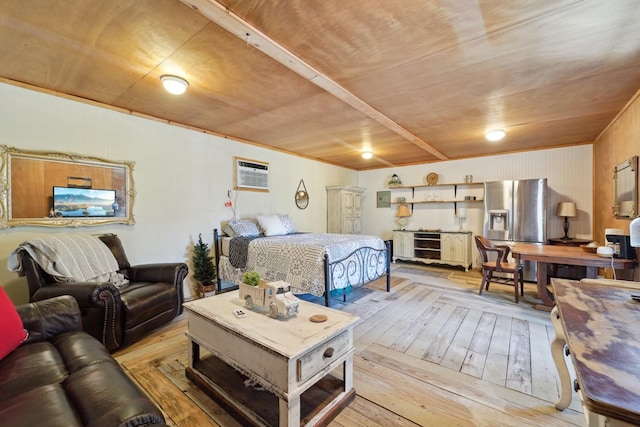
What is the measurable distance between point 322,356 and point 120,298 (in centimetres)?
187

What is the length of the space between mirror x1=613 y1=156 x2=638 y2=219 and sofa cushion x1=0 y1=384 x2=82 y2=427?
4.40 metres

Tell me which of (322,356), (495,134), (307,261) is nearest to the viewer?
(322,356)

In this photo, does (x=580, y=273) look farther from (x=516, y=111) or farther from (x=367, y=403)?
(x=367, y=403)

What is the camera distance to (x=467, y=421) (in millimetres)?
Result: 1556

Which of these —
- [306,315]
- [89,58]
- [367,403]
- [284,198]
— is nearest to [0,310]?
[306,315]

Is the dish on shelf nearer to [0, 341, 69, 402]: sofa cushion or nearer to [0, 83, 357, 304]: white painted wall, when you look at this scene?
[0, 83, 357, 304]: white painted wall

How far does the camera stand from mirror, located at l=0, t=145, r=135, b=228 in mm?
2439

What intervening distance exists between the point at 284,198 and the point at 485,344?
389cm

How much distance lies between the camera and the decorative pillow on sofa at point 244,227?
4047mm

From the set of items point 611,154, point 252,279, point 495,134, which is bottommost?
point 252,279

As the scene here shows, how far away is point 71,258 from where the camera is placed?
235cm

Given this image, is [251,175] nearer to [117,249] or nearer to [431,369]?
[117,249]

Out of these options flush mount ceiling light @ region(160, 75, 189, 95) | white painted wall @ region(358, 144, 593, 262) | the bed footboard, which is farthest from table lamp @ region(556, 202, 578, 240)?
flush mount ceiling light @ region(160, 75, 189, 95)

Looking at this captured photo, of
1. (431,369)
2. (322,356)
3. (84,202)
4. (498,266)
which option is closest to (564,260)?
(498,266)
